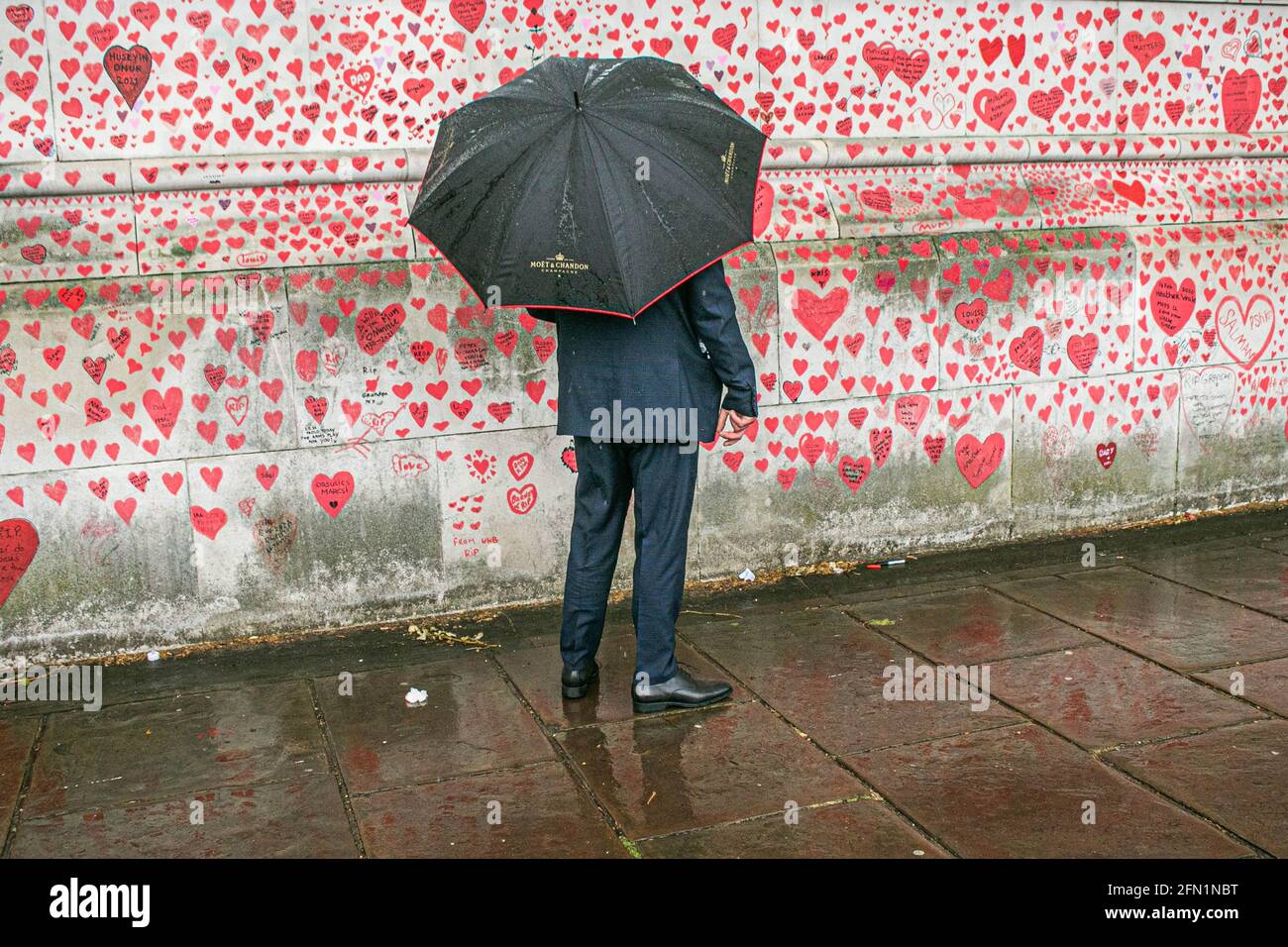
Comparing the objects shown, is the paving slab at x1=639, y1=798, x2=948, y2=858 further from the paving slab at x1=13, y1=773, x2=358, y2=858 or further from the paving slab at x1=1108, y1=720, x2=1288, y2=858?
the paving slab at x1=13, y1=773, x2=358, y2=858

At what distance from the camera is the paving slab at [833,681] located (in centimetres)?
439

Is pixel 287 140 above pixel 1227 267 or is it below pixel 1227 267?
above

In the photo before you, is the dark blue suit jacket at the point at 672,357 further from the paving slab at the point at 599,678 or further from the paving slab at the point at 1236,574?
the paving slab at the point at 1236,574

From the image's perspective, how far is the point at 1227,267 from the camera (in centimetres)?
669

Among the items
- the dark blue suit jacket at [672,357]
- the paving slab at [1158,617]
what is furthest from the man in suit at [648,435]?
the paving slab at [1158,617]

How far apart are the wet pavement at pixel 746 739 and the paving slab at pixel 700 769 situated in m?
0.01

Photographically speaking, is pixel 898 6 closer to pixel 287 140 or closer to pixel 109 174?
pixel 287 140

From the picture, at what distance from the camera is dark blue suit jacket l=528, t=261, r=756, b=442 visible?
4.31 meters

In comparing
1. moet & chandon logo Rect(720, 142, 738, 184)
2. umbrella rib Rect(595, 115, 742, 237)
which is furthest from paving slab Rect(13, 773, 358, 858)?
moet & chandon logo Rect(720, 142, 738, 184)

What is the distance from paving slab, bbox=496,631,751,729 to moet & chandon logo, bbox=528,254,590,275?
5.03 feet

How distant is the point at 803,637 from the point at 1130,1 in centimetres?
356

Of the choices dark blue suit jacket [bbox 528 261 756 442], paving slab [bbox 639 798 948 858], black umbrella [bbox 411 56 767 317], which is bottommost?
paving slab [bbox 639 798 948 858]

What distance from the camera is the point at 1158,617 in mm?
5430

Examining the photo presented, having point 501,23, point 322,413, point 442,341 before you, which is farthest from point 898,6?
point 322,413
